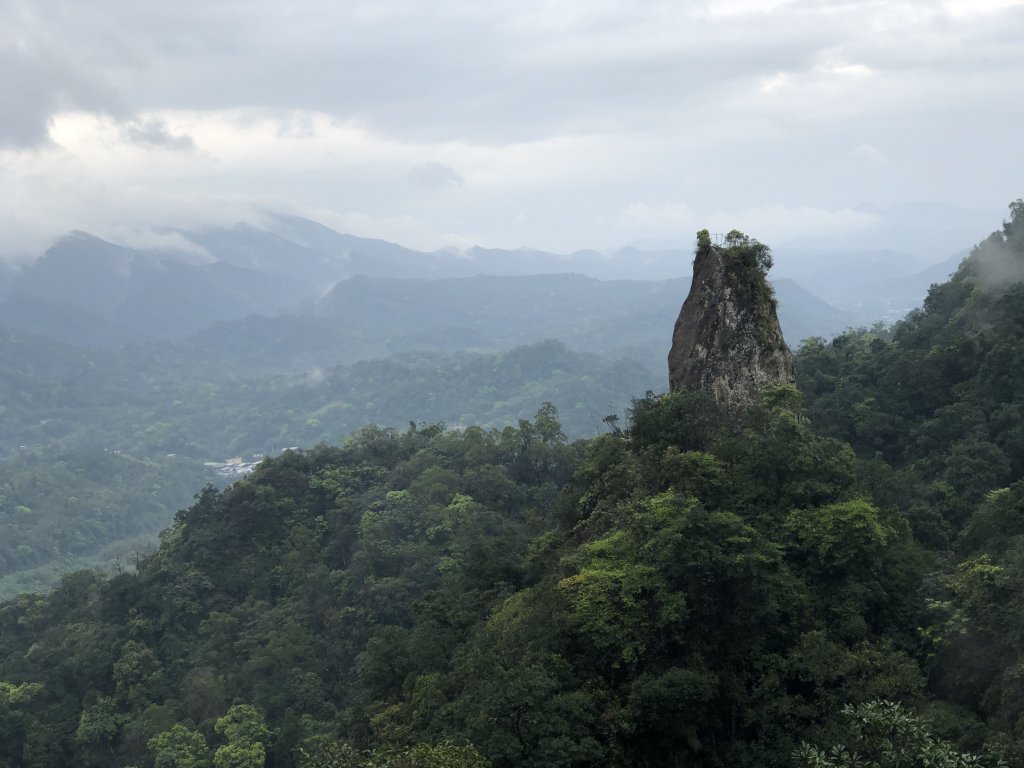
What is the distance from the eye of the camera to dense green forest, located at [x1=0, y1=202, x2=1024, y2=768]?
1496cm

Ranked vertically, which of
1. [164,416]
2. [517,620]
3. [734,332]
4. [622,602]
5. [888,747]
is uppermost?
[734,332]

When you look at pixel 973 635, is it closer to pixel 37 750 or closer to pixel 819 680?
pixel 819 680

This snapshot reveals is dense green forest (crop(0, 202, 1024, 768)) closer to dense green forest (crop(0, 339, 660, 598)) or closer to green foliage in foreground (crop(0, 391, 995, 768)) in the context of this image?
green foliage in foreground (crop(0, 391, 995, 768))

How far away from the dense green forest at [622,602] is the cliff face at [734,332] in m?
1.23

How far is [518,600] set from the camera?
68.8ft

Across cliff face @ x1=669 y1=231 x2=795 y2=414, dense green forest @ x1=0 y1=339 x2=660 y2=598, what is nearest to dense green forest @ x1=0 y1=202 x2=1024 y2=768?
cliff face @ x1=669 y1=231 x2=795 y2=414

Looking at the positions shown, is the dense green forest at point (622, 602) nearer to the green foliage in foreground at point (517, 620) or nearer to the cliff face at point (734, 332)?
the green foliage in foreground at point (517, 620)

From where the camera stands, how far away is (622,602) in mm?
16750

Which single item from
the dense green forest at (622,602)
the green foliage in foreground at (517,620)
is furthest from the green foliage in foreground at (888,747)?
the green foliage in foreground at (517,620)

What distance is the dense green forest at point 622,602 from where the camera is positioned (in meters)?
15.0

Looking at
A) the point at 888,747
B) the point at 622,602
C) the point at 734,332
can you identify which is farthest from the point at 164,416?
the point at 888,747

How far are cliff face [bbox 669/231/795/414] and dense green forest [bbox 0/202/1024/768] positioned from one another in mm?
1231

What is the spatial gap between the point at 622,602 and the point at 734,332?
1058 cm

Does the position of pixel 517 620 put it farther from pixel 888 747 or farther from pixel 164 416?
pixel 164 416
